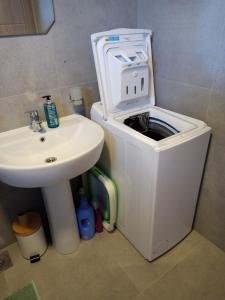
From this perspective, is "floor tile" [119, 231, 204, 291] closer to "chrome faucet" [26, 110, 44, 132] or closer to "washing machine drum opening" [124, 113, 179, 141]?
"washing machine drum opening" [124, 113, 179, 141]

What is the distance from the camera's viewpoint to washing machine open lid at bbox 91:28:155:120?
120 centimetres

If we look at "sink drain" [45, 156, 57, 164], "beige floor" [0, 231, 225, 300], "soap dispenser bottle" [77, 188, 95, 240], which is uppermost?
"sink drain" [45, 156, 57, 164]

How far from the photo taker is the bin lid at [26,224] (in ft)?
4.32

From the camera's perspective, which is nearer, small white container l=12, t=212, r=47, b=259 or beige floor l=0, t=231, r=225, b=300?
beige floor l=0, t=231, r=225, b=300

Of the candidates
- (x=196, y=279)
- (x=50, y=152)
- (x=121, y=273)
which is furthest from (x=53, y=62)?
(x=196, y=279)

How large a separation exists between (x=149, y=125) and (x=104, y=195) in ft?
1.84

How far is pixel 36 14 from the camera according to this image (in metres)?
1.10

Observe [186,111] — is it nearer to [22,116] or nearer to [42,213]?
[22,116]

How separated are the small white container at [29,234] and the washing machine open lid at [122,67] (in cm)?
79

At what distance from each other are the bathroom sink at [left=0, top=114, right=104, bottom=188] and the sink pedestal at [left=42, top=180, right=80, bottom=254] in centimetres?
18

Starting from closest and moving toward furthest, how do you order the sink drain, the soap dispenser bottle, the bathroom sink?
the bathroom sink
the sink drain
the soap dispenser bottle

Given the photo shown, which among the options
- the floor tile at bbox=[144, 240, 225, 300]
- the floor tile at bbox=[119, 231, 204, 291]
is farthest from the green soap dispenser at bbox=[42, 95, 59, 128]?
the floor tile at bbox=[144, 240, 225, 300]

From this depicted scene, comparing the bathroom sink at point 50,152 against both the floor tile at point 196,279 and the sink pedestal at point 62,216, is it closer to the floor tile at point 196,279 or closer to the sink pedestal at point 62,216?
the sink pedestal at point 62,216

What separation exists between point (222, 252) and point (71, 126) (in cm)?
124
